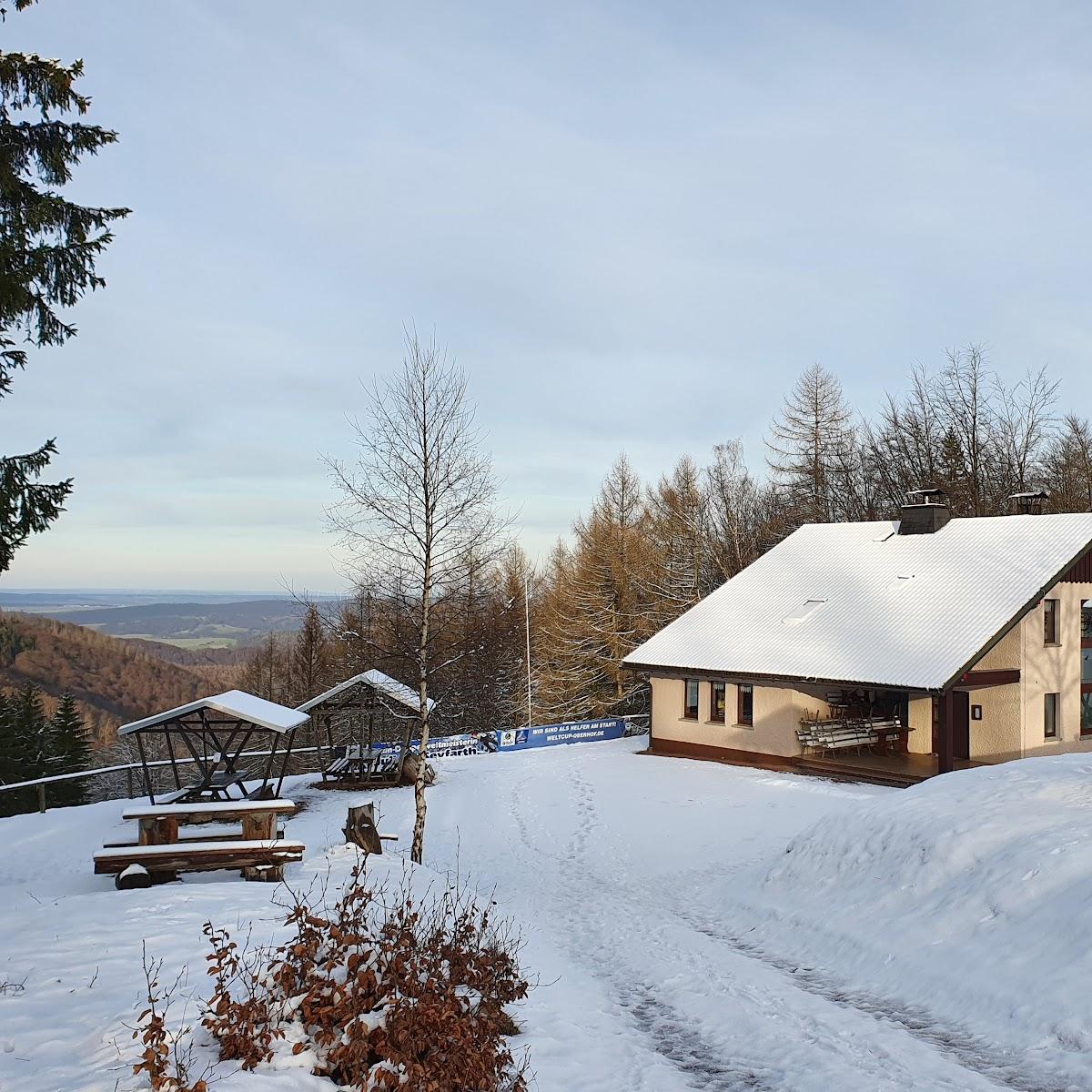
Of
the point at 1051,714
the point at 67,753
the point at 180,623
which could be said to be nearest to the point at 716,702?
the point at 1051,714

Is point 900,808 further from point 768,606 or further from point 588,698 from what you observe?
point 588,698

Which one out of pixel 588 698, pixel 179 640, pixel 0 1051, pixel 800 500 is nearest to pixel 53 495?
pixel 0 1051

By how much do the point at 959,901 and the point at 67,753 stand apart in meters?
41.0

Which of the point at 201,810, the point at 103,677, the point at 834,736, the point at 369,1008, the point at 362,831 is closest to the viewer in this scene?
the point at 369,1008

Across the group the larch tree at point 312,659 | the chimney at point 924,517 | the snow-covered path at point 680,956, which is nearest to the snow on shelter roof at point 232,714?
the snow-covered path at point 680,956

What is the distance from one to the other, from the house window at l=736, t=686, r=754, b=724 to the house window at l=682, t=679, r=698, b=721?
178 centimetres

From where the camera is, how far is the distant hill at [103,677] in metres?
87.6

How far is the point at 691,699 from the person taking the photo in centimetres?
2688

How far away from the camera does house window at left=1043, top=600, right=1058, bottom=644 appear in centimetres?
2442

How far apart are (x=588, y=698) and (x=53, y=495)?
3214 cm

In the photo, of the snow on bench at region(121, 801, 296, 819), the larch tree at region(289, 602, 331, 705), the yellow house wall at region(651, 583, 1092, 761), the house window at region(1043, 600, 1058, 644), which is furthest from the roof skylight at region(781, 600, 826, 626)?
the larch tree at region(289, 602, 331, 705)

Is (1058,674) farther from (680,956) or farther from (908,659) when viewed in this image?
(680,956)

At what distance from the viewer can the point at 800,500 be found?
44.5 metres

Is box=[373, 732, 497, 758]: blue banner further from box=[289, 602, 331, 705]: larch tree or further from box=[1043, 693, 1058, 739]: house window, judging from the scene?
box=[1043, 693, 1058, 739]: house window
